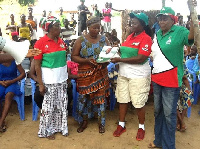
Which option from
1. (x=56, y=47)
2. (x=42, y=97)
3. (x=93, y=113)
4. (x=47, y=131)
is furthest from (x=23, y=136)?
(x=56, y=47)

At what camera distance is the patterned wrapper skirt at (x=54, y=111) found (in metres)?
3.44

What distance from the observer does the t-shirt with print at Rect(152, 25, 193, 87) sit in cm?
266

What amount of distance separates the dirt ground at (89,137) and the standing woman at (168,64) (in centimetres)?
63

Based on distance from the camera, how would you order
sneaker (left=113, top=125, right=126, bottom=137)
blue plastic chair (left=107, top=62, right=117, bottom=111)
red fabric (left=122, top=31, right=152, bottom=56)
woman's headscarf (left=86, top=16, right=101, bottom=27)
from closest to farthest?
red fabric (left=122, top=31, right=152, bottom=56), woman's headscarf (left=86, top=16, right=101, bottom=27), sneaker (left=113, top=125, right=126, bottom=137), blue plastic chair (left=107, top=62, right=117, bottom=111)

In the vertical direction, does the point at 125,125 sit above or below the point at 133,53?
below

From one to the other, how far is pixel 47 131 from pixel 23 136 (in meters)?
0.41

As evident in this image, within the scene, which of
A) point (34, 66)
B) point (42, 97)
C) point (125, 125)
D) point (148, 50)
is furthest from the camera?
point (125, 125)

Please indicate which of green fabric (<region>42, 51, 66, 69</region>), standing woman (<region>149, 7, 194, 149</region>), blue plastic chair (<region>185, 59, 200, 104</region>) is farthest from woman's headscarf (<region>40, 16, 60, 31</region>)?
blue plastic chair (<region>185, 59, 200, 104</region>)

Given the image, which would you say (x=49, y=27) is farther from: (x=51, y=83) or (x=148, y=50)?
(x=148, y=50)

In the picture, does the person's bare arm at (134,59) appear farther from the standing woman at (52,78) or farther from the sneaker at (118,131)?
the sneaker at (118,131)

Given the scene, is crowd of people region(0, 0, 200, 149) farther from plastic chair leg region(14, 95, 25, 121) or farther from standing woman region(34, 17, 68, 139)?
plastic chair leg region(14, 95, 25, 121)

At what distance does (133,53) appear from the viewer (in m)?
3.27

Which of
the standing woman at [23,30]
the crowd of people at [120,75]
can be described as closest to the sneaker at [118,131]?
the crowd of people at [120,75]

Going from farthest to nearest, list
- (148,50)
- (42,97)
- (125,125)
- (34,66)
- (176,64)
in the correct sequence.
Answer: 1. (125,125)
2. (42,97)
3. (34,66)
4. (148,50)
5. (176,64)
